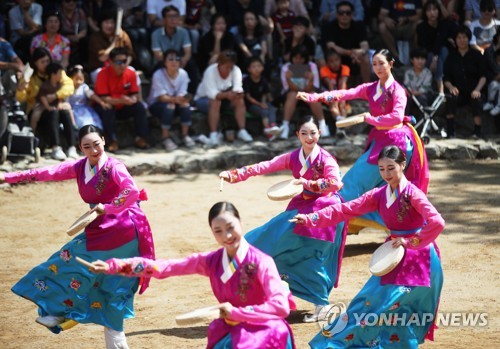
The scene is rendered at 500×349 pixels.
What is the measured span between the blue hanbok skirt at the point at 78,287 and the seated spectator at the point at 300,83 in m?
6.43

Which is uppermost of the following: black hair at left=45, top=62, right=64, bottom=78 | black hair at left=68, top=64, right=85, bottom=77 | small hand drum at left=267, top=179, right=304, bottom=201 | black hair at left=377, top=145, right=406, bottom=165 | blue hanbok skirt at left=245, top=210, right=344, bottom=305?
black hair at left=377, top=145, right=406, bottom=165

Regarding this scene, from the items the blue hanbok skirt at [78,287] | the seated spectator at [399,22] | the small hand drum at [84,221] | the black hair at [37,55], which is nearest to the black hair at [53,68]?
the black hair at [37,55]

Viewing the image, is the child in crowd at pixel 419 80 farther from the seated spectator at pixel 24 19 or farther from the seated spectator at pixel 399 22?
the seated spectator at pixel 24 19

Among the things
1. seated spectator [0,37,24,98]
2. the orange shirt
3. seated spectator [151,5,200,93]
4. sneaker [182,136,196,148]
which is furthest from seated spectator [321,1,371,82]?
seated spectator [0,37,24,98]

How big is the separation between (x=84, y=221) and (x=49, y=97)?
5.70 meters

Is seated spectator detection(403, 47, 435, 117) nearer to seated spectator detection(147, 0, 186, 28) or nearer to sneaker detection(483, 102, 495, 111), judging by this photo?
sneaker detection(483, 102, 495, 111)

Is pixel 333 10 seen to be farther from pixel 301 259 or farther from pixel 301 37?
pixel 301 259

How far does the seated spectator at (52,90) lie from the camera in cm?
1162

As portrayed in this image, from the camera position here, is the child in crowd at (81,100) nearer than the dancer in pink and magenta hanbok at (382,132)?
No

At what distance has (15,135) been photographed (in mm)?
11516

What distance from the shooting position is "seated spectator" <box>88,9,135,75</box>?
1262 cm

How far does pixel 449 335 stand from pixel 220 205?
7.68 feet

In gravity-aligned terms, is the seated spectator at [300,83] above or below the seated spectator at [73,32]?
below

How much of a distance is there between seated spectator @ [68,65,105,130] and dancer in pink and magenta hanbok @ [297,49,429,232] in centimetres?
441
